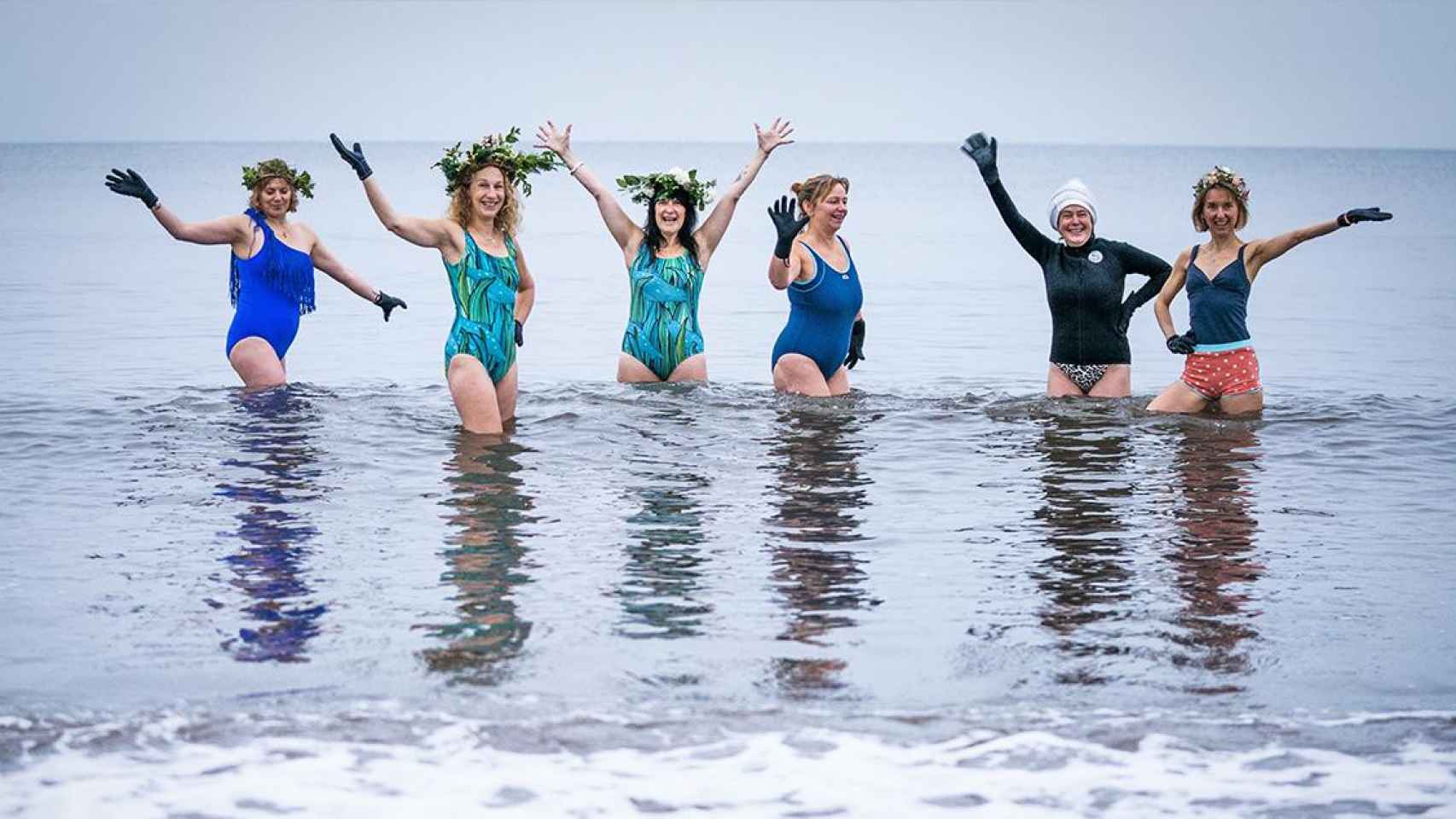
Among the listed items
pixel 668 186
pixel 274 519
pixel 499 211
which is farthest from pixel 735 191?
pixel 274 519

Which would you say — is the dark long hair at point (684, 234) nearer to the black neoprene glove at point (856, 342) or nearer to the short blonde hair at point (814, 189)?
the short blonde hair at point (814, 189)

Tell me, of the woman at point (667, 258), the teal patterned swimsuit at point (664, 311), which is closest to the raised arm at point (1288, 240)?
the woman at point (667, 258)

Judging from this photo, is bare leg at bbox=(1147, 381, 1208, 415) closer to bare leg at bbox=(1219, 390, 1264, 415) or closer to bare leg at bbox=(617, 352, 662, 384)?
bare leg at bbox=(1219, 390, 1264, 415)

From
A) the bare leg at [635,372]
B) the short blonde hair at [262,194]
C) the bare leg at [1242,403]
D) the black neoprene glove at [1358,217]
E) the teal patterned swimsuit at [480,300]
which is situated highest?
the short blonde hair at [262,194]

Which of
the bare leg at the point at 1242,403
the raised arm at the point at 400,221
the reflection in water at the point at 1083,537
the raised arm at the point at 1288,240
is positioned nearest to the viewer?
the reflection in water at the point at 1083,537

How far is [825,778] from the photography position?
20.3 ft

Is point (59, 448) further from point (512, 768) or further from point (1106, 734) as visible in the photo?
point (1106, 734)

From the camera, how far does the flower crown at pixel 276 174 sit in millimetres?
13461

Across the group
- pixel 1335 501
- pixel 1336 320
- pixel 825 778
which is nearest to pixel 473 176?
pixel 1335 501

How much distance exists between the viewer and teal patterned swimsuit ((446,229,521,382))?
11703mm

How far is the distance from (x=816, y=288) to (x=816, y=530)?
351 centimetres

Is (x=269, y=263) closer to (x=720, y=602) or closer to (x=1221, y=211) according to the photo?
(x=720, y=602)

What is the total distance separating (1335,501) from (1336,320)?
15955 millimetres

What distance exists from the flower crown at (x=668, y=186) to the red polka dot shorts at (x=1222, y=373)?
3808 millimetres
